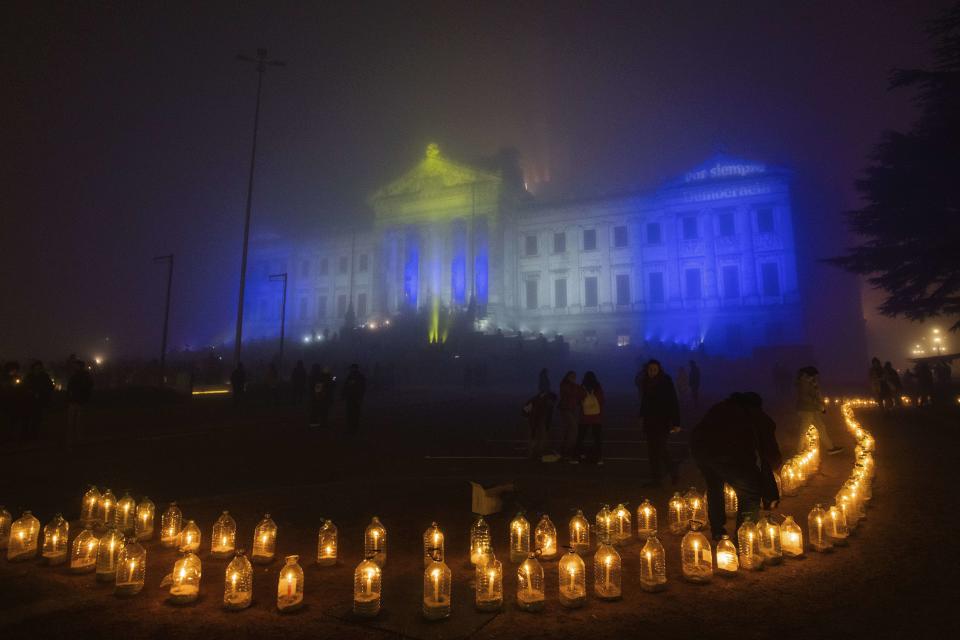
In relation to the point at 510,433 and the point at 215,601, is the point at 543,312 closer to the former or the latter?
the point at 510,433

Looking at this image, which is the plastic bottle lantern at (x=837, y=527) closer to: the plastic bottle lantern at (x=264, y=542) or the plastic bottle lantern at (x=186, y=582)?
the plastic bottle lantern at (x=264, y=542)

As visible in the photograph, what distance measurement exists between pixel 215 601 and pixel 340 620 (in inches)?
42.9

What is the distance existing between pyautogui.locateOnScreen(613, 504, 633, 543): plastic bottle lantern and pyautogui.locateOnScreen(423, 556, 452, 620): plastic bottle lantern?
2.16 m

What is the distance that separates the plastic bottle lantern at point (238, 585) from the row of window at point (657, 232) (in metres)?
52.0

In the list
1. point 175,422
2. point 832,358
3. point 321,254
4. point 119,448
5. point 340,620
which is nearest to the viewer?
point 340,620

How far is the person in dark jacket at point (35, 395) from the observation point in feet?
41.6

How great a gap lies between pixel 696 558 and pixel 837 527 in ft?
6.51

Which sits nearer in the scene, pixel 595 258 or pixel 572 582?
pixel 572 582

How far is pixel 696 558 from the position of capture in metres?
4.42

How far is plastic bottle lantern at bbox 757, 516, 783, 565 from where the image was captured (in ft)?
15.9

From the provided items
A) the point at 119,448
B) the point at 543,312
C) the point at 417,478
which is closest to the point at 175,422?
the point at 119,448

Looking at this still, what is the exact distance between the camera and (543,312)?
183 ft

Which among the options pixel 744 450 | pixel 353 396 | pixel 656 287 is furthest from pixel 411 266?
pixel 744 450

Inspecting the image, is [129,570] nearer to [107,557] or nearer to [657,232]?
[107,557]
